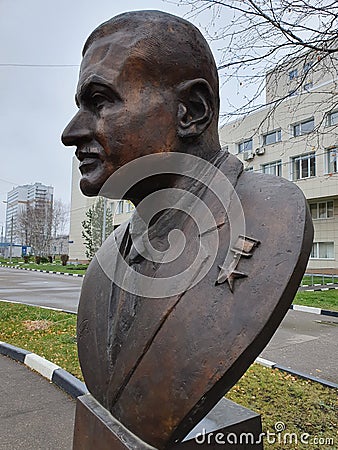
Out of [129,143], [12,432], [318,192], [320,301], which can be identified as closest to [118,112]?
[129,143]

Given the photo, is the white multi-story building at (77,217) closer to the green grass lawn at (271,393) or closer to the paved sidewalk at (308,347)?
the paved sidewalk at (308,347)

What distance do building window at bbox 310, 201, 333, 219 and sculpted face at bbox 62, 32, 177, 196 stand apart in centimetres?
1860

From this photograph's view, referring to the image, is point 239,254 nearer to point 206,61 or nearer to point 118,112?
point 118,112

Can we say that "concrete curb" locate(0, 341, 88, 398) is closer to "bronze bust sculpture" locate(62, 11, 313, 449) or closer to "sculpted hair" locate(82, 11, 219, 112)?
"bronze bust sculpture" locate(62, 11, 313, 449)

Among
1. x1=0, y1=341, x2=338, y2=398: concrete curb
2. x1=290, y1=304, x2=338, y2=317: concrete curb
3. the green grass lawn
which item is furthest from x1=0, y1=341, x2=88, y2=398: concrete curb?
x1=290, y1=304, x2=338, y2=317: concrete curb

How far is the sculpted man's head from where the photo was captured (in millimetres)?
1218

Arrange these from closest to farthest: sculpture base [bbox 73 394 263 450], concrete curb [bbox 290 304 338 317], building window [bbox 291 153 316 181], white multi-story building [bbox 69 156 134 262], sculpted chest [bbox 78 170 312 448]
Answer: sculpted chest [bbox 78 170 312 448] → sculpture base [bbox 73 394 263 450] → concrete curb [bbox 290 304 338 317] → building window [bbox 291 153 316 181] → white multi-story building [bbox 69 156 134 262]

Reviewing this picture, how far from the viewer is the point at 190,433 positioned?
1.34 metres

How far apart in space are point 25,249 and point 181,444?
180 ft

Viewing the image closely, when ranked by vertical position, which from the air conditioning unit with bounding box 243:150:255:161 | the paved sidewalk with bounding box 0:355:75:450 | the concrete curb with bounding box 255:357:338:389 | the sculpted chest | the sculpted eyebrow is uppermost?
the air conditioning unit with bounding box 243:150:255:161

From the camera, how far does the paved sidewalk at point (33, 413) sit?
8.08ft

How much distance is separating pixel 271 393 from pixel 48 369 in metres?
2.02

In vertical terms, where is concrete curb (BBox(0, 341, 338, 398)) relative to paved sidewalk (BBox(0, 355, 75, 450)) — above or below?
above

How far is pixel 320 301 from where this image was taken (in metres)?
8.90
